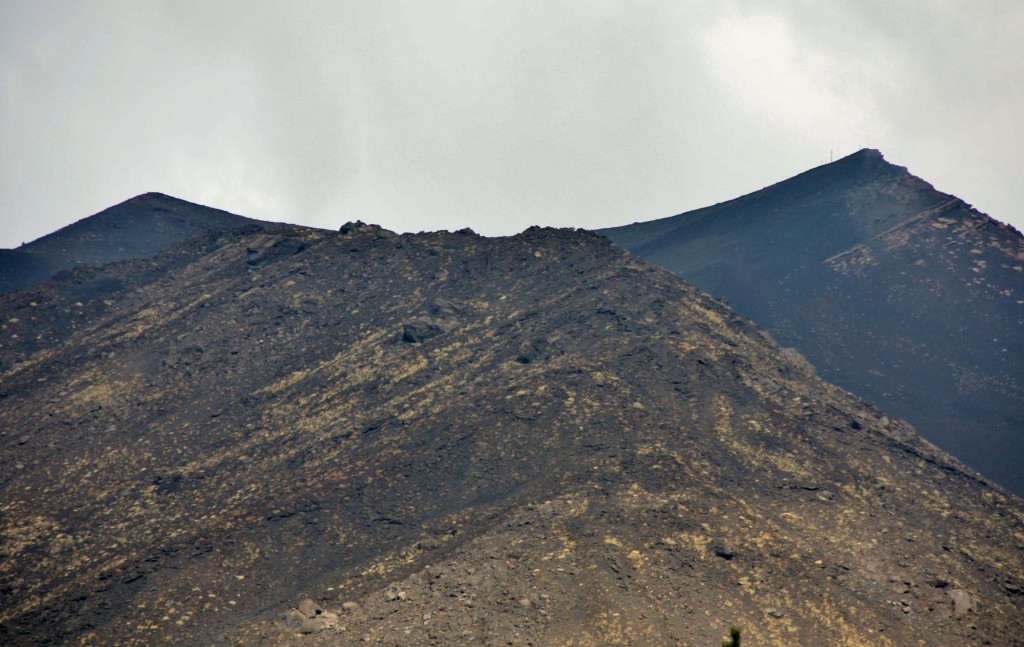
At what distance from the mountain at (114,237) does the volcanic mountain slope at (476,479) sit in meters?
18.6

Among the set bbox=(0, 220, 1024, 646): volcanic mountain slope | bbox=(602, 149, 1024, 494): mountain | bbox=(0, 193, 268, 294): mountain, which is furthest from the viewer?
bbox=(0, 193, 268, 294): mountain

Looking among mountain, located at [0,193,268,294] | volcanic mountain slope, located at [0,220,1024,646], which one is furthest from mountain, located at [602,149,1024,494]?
mountain, located at [0,193,268,294]

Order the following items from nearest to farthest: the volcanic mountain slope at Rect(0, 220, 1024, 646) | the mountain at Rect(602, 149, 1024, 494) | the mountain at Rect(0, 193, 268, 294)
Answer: the volcanic mountain slope at Rect(0, 220, 1024, 646)
the mountain at Rect(602, 149, 1024, 494)
the mountain at Rect(0, 193, 268, 294)

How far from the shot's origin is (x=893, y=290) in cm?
5566

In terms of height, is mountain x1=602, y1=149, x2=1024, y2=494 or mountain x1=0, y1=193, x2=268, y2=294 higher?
mountain x1=0, y1=193, x2=268, y2=294

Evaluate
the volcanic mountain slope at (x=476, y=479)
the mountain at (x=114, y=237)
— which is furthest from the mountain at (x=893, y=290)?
the mountain at (x=114, y=237)

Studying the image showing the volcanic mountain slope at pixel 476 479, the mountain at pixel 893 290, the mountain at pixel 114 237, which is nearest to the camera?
the volcanic mountain slope at pixel 476 479

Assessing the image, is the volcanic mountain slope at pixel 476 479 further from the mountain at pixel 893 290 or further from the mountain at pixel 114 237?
the mountain at pixel 114 237

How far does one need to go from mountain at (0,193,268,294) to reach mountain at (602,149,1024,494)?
34.9 metres

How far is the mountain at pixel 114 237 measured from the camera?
211ft

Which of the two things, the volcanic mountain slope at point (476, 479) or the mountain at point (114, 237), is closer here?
the volcanic mountain slope at point (476, 479)

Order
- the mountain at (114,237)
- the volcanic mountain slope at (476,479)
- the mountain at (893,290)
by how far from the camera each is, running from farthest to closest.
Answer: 1. the mountain at (114,237)
2. the mountain at (893,290)
3. the volcanic mountain slope at (476,479)

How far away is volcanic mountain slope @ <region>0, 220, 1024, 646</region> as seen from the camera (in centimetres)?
2470

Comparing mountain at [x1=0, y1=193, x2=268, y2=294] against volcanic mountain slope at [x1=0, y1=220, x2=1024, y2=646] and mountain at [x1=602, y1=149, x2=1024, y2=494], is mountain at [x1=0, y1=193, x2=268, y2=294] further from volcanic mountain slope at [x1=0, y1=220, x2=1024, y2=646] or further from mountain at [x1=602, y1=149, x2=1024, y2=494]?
mountain at [x1=602, y1=149, x2=1024, y2=494]
